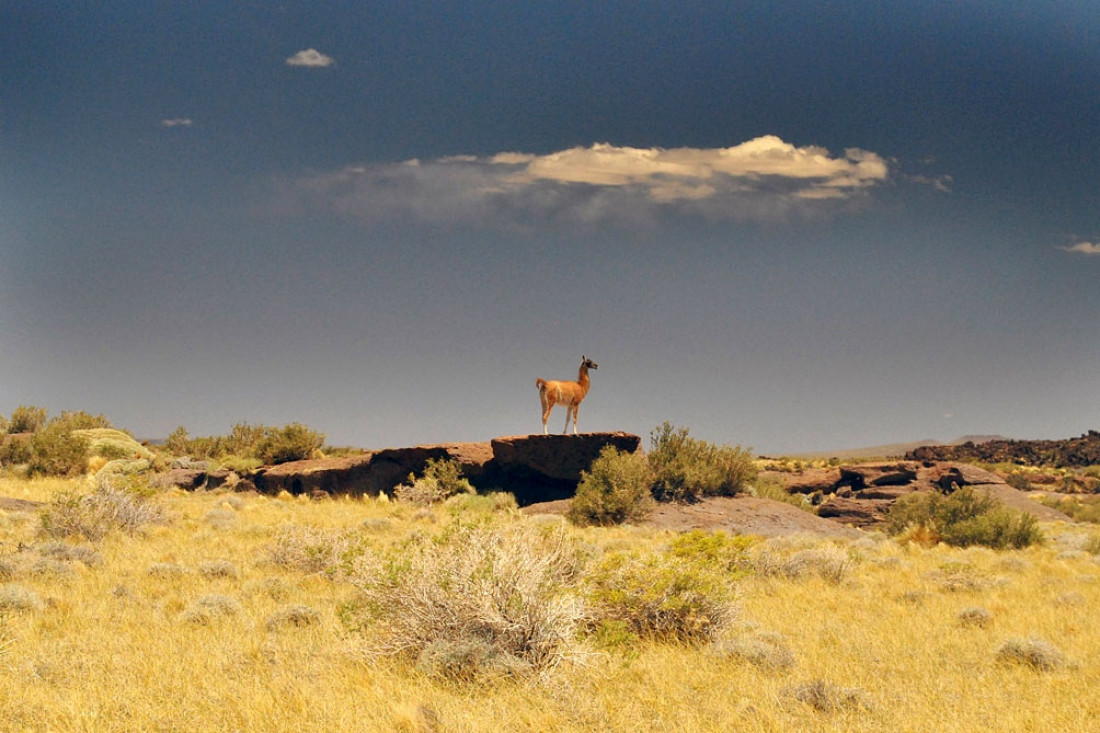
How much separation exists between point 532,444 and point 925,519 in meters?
11.7

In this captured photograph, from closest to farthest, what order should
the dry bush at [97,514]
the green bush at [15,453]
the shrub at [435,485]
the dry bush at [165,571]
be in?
the dry bush at [165,571], the dry bush at [97,514], the shrub at [435,485], the green bush at [15,453]

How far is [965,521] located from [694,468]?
25.0 ft

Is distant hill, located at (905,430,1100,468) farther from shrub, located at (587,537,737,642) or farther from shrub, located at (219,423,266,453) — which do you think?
shrub, located at (587,537,737,642)

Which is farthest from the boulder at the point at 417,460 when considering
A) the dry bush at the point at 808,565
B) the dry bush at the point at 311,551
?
the dry bush at the point at 808,565

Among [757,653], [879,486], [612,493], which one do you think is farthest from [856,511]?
[757,653]

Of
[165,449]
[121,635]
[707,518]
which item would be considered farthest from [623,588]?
[165,449]

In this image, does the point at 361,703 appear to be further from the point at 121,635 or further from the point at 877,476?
the point at 877,476

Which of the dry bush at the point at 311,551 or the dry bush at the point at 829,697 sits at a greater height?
the dry bush at the point at 311,551

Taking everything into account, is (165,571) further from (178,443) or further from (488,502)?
(178,443)

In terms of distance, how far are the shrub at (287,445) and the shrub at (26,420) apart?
Result: 1835 cm

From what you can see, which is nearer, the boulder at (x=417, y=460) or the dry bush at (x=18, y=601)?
the dry bush at (x=18, y=601)

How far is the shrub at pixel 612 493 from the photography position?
2191 cm

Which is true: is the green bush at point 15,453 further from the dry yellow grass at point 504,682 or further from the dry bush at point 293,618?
the dry bush at point 293,618

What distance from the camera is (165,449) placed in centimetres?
3944
